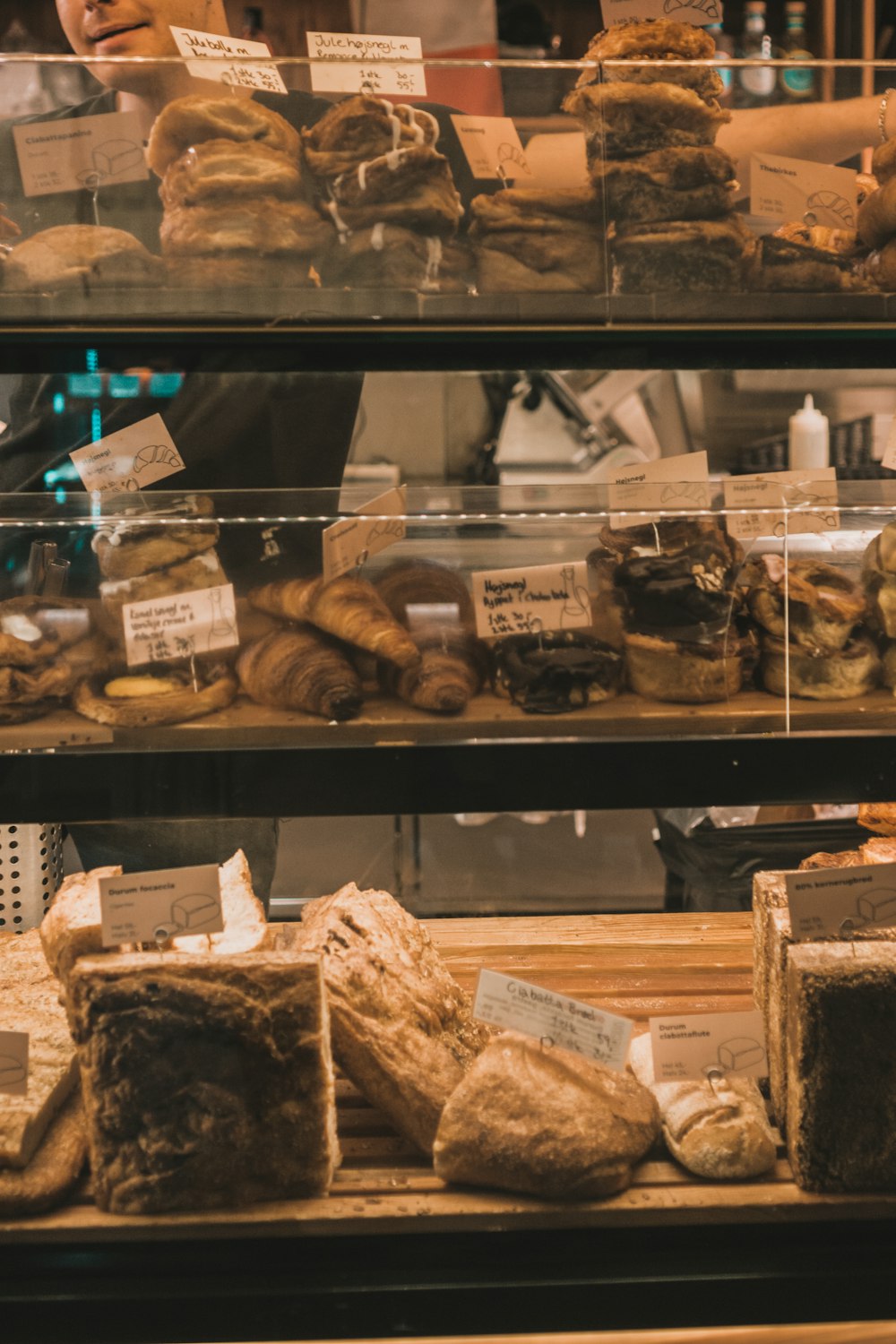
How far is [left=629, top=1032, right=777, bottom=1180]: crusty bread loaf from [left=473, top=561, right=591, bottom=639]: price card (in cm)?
57

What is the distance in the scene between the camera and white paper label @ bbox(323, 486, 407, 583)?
4.53 feet

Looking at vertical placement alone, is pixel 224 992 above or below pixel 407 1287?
above

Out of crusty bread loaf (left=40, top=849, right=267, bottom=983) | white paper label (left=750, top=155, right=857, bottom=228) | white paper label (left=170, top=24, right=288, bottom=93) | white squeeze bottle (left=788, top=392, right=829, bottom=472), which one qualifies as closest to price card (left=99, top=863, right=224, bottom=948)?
crusty bread loaf (left=40, top=849, right=267, bottom=983)

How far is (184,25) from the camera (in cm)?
152

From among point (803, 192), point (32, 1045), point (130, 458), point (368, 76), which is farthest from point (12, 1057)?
point (803, 192)

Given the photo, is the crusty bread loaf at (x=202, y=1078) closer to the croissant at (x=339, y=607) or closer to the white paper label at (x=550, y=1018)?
the white paper label at (x=550, y=1018)

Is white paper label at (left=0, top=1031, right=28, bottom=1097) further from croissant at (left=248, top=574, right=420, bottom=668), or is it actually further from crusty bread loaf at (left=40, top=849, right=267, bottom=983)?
croissant at (left=248, top=574, right=420, bottom=668)

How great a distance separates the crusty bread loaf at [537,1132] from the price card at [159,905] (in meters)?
0.36

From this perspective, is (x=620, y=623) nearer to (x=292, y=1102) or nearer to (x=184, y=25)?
(x=292, y=1102)

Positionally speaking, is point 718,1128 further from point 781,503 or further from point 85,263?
point 85,263

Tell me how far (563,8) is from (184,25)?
1.97 metres

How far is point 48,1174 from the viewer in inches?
52.1

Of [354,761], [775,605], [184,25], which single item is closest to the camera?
[354,761]

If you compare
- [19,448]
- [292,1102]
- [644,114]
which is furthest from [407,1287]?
[19,448]
